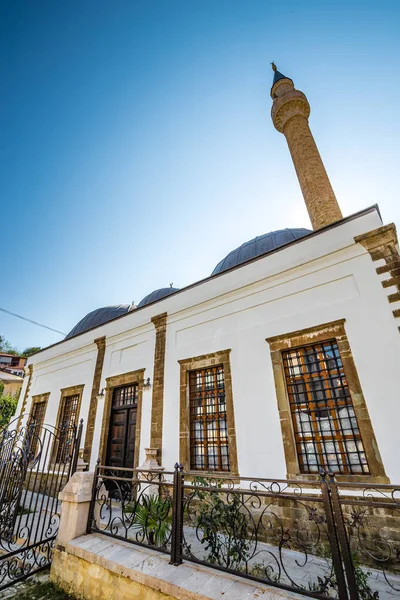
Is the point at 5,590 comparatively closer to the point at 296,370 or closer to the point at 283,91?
the point at 296,370

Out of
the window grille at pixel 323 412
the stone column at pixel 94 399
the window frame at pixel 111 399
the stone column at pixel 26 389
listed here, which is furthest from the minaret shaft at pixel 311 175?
the stone column at pixel 26 389

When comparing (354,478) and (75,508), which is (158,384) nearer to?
(75,508)

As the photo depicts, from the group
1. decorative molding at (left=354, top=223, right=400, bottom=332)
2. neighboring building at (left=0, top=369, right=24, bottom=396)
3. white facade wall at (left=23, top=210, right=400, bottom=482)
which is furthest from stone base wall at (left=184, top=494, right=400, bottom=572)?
neighboring building at (left=0, top=369, right=24, bottom=396)

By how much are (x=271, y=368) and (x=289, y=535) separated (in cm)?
282

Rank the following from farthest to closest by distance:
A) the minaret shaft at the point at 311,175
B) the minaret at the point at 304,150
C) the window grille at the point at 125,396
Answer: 1. the minaret at the point at 304,150
2. the minaret shaft at the point at 311,175
3. the window grille at the point at 125,396

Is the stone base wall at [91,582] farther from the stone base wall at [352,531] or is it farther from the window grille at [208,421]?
the window grille at [208,421]

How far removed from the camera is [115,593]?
126 inches

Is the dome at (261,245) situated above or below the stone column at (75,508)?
above

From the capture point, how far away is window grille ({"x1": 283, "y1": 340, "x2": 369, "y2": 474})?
484 cm

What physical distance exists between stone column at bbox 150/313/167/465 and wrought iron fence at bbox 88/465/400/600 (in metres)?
1.93

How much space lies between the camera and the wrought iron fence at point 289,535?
2582 mm

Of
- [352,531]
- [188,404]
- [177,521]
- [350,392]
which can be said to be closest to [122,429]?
[188,404]

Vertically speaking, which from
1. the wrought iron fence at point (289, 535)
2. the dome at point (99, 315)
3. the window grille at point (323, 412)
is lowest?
the wrought iron fence at point (289, 535)

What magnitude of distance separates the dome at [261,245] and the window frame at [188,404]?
3.48 metres
